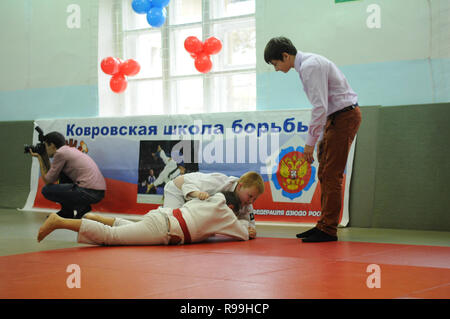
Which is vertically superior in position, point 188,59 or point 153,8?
point 153,8

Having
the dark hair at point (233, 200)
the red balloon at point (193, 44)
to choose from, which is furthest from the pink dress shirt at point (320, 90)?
the red balloon at point (193, 44)

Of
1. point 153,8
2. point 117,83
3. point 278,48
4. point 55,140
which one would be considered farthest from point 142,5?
point 278,48

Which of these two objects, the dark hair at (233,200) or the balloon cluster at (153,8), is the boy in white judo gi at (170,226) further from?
the balloon cluster at (153,8)

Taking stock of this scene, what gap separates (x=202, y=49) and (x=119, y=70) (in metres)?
1.19

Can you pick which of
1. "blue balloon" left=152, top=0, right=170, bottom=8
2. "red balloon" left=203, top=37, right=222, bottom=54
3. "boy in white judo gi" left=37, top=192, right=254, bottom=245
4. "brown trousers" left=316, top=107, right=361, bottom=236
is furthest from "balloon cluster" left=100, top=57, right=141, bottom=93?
"brown trousers" left=316, top=107, right=361, bottom=236

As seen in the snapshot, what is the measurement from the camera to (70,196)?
5934 millimetres

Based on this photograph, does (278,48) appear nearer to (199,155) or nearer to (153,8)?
(199,155)

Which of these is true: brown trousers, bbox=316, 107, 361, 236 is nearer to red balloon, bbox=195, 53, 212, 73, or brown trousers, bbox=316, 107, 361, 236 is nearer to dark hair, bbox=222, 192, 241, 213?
dark hair, bbox=222, 192, 241, 213

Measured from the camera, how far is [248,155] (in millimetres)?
6012

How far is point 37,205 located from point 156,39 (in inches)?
106

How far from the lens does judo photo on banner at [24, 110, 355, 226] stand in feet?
19.0

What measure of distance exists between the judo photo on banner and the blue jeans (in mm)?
701

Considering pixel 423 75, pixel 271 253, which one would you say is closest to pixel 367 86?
pixel 423 75
